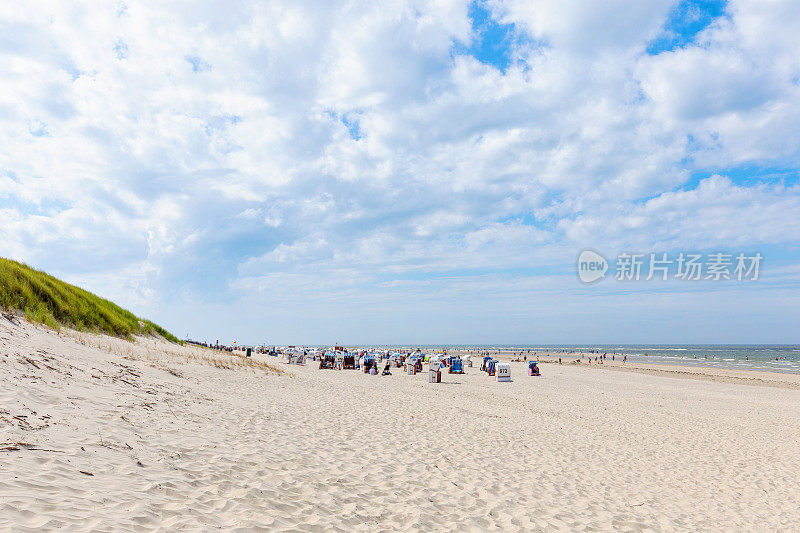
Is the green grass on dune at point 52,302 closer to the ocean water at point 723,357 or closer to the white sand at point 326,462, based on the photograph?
the white sand at point 326,462

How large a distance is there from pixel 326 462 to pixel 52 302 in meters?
16.3

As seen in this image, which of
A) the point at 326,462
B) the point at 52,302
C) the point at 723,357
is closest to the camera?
the point at 326,462

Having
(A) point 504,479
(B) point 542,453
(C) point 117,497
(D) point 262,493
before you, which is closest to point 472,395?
(B) point 542,453

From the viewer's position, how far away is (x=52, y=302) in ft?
56.3

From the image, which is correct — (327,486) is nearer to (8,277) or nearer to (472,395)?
(472,395)

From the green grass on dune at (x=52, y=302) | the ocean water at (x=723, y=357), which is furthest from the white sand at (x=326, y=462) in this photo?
the ocean water at (x=723, y=357)

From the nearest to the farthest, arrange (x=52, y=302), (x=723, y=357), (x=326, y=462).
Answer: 1. (x=326, y=462)
2. (x=52, y=302)
3. (x=723, y=357)

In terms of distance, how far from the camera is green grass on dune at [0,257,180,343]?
14.9 meters

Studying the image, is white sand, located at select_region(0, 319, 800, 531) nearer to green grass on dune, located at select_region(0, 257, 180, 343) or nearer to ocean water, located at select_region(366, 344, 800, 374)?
green grass on dune, located at select_region(0, 257, 180, 343)

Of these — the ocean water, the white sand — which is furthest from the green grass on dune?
the ocean water

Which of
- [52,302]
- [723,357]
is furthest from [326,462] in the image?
[723,357]

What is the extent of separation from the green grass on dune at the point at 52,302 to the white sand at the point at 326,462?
323 centimetres

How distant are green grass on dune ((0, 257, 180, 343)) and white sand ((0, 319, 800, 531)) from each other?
3.23 metres

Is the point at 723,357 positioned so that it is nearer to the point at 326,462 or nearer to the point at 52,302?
the point at 326,462
